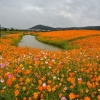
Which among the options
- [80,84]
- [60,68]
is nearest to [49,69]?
[60,68]

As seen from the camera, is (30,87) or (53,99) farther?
(30,87)

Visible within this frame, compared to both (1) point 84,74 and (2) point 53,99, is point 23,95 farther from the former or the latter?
(1) point 84,74

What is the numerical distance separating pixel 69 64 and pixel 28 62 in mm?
1086

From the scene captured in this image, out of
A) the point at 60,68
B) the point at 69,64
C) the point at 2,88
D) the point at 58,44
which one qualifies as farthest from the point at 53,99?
the point at 58,44

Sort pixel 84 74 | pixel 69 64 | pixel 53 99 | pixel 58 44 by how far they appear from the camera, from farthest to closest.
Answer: pixel 58 44 < pixel 69 64 < pixel 84 74 < pixel 53 99

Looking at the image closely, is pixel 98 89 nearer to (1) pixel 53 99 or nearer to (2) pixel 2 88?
(1) pixel 53 99

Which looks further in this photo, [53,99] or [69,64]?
[69,64]

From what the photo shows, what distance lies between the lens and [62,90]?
5.34 metres

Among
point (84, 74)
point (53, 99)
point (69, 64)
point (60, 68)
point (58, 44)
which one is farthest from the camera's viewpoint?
point (58, 44)

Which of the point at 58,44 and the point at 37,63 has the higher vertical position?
the point at 37,63

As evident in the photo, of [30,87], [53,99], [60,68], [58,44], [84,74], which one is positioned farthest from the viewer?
[58,44]

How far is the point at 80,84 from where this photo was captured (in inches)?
217

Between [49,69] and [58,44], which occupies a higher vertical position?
[49,69]

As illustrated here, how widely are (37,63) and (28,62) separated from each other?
650 mm
